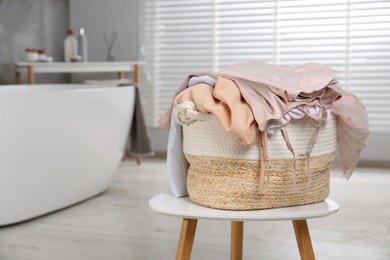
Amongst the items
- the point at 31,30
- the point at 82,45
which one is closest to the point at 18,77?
the point at 31,30

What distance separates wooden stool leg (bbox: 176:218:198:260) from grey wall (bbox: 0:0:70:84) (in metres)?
3.21

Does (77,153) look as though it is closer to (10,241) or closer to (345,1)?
(10,241)

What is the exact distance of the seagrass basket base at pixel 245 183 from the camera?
1368 mm

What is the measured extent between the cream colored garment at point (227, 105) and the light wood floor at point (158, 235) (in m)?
1.08

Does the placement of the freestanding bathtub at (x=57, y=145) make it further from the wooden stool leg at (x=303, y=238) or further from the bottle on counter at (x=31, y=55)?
the wooden stool leg at (x=303, y=238)

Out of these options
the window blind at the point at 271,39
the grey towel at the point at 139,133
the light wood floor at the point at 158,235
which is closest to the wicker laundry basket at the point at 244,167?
the light wood floor at the point at 158,235

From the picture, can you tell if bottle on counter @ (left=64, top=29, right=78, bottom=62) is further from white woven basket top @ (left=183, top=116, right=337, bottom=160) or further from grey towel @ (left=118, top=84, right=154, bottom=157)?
white woven basket top @ (left=183, top=116, right=337, bottom=160)

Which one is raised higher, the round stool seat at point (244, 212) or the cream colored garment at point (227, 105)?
the cream colored garment at point (227, 105)

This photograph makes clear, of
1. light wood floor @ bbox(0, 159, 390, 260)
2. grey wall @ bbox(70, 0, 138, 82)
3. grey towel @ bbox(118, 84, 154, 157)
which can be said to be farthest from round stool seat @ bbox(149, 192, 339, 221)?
grey wall @ bbox(70, 0, 138, 82)

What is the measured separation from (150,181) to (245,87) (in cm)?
265

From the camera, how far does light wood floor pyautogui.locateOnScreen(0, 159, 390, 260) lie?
2.38 m

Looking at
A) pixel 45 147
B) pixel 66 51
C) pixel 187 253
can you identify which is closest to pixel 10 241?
pixel 45 147

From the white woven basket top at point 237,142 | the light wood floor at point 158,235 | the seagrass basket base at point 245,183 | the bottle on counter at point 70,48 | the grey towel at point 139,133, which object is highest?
the bottle on counter at point 70,48

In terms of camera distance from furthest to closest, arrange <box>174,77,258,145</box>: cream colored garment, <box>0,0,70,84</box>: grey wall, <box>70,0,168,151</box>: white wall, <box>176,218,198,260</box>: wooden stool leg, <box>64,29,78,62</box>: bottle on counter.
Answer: <box>70,0,168,151</box>: white wall, <box>64,29,78,62</box>: bottle on counter, <box>0,0,70,84</box>: grey wall, <box>176,218,198,260</box>: wooden stool leg, <box>174,77,258,145</box>: cream colored garment
